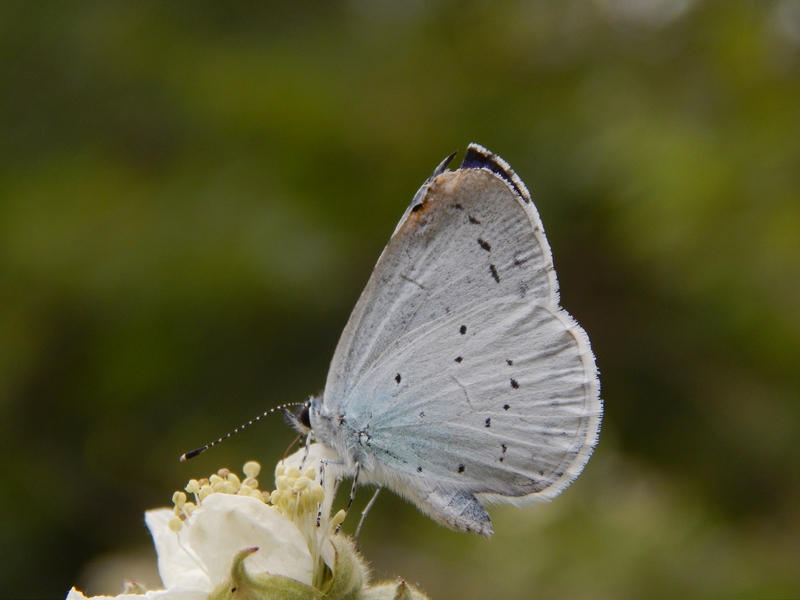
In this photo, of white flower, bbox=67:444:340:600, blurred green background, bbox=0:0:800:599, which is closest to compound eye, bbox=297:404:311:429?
white flower, bbox=67:444:340:600

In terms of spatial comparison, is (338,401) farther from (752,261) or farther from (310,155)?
(310,155)

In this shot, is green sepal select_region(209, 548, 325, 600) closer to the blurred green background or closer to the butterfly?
the butterfly

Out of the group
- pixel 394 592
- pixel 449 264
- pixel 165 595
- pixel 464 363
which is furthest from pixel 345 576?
pixel 449 264

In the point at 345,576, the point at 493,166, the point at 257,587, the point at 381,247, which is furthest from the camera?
the point at 381,247

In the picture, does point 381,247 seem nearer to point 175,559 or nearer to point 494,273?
point 494,273

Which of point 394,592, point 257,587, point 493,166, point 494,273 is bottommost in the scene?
point 394,592

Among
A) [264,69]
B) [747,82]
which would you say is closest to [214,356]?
[264,69]

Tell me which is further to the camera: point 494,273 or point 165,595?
point 494,273

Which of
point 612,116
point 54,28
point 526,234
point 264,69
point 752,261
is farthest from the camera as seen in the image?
point 54,28

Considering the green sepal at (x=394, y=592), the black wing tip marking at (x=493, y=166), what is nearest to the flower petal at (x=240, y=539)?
the green sepal at (x=394, y=592)
